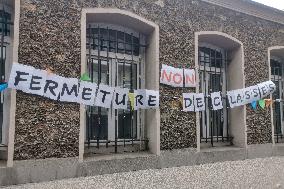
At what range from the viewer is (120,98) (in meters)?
5.71

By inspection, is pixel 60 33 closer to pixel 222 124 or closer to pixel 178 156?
pixel 178 156

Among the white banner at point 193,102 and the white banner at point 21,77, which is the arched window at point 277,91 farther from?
the white banner at point 21,77

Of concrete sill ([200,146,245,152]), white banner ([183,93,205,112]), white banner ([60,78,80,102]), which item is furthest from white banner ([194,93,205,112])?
white banner ([60,78,80,102])

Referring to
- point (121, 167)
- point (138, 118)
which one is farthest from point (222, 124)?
point (121, 167)

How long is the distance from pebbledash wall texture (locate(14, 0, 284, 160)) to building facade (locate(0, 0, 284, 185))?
0.02 metres

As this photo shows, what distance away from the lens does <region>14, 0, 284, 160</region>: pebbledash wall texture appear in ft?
15.8

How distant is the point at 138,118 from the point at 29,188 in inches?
92.9

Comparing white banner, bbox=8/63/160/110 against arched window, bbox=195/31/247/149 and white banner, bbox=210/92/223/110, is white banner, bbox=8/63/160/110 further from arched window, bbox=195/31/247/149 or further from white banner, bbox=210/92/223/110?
arched window, bbox=195/31/247/149

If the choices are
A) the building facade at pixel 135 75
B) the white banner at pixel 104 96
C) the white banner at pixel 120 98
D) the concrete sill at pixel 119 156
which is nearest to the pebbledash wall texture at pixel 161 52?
the building facade at pixel 135 75

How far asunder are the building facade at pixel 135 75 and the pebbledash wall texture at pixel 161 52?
0.02 meters

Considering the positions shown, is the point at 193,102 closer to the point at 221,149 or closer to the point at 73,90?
the point at 221,149

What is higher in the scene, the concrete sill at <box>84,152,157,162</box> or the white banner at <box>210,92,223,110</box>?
the white banner at <box>210,92,223,110</box>

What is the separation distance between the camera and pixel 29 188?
4.59 metres

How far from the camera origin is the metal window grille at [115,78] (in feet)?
18.8
